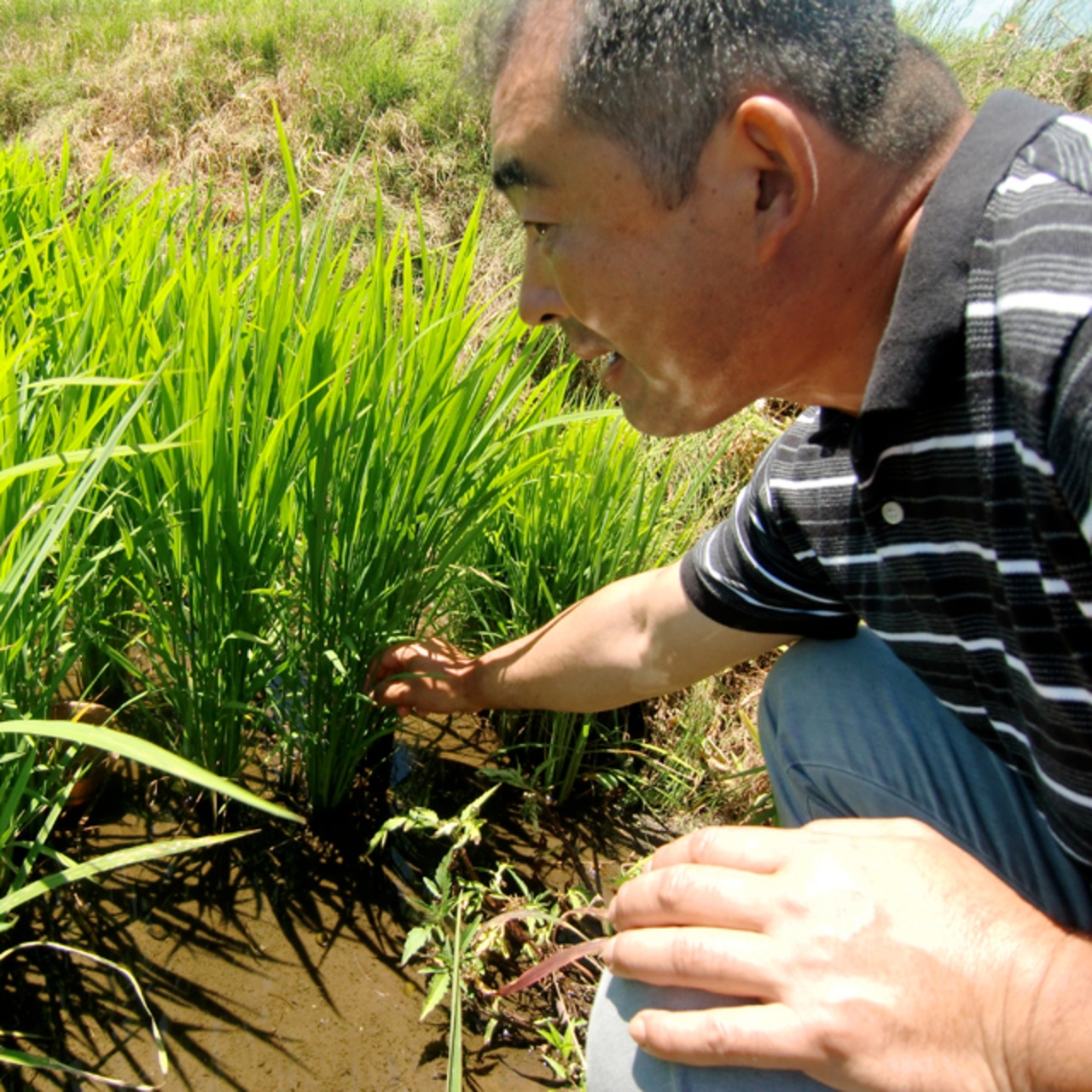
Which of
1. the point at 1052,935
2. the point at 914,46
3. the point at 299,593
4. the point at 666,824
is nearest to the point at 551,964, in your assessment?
the point at 1052,935

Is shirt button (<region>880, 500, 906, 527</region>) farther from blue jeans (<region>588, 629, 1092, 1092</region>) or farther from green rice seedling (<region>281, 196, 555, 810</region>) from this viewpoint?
green rice seedling (<region>281, 196, 555, 810</region>)

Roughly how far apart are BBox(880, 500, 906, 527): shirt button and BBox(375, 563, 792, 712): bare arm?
322mm

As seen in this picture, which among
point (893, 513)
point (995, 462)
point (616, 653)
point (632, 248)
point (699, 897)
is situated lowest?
point (616, 653)

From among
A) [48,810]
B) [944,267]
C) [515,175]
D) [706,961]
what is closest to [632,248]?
[515,175]

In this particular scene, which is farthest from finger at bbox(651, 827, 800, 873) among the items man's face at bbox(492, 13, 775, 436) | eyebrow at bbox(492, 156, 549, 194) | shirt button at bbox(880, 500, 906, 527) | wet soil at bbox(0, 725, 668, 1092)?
eyebrow at bbox(492, 156, 549, 194)

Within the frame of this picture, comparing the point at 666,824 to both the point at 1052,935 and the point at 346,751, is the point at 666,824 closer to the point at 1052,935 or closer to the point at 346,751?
the point at 346,751

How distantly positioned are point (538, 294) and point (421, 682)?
2.15 ft

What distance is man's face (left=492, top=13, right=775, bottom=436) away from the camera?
98 cm

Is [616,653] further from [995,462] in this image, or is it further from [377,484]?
[995,462]

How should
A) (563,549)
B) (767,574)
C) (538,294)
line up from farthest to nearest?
(563,549) < (767,574) < (538,294)

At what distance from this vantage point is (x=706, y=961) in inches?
34.5

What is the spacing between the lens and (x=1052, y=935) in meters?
0.81

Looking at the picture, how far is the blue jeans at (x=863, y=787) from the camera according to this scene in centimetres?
97

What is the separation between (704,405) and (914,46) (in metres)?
0.41
